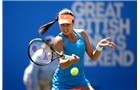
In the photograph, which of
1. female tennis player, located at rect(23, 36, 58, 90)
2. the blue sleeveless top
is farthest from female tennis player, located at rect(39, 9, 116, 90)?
female tennis player, located at rect(23, 36, 58, 90)

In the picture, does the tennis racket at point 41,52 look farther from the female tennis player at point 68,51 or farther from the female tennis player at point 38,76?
the female tennis player at point 38,76

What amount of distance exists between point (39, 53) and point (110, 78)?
190 inches

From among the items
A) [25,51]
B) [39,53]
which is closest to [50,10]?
[25,51]

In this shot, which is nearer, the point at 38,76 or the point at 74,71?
the point at 74,71

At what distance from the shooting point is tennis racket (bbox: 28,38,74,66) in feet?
14.6

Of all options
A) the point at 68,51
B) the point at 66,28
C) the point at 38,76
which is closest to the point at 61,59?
the point at 68,51

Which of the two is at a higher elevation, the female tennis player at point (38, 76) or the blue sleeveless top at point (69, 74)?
the blue sleeveless top at point (69, 74)

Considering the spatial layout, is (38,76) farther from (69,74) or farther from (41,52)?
(69,74)

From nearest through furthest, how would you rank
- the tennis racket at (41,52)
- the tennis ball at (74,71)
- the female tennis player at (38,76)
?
1. the tennis ball at (74,71)
2. the tennis racket at (41,52)
3. the female tennis player at (38,76)

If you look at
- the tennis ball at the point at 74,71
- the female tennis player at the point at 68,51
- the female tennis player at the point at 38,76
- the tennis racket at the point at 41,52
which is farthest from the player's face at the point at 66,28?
the female tennis player at the point at 38,76

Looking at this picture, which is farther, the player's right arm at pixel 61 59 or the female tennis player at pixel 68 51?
the female tennis player at pixel 68 51

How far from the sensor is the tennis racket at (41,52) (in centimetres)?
446

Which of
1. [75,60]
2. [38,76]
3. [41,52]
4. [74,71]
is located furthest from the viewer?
[38,76]

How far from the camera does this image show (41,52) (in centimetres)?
461
